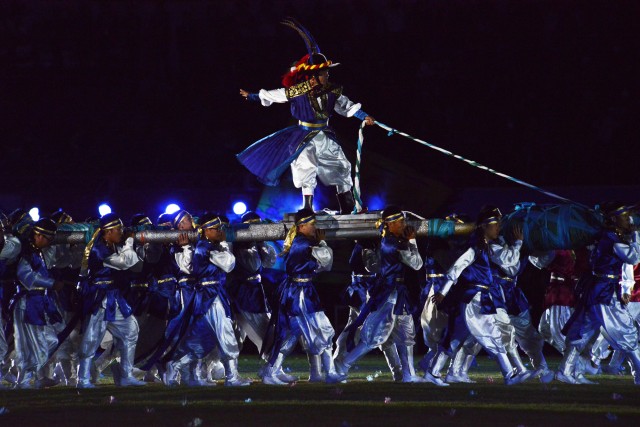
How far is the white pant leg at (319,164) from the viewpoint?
11297 mm

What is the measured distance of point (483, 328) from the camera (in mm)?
10281

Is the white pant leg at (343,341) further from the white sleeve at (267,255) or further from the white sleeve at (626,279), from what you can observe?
the white sleeve at (626,279)

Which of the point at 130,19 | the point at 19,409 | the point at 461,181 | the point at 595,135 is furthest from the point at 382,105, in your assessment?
the point at 19,409

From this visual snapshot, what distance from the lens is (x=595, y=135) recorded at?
59.3 ft

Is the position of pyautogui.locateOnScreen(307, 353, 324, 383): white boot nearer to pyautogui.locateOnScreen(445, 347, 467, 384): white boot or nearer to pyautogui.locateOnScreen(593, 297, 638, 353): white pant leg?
pyautogui.locateOnScreen(445, 347, 467, 384): white boot

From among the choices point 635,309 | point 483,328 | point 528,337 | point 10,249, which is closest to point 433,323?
point 528,337

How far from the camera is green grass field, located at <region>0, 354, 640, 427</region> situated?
776cm

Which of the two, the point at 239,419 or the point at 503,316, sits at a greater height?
the point at 503,316

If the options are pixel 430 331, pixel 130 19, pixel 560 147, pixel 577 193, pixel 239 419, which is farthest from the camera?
pixel 130 19

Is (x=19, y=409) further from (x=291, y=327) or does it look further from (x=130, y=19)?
(x=130, y=19)

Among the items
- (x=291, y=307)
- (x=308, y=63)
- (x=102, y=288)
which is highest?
(x=308, y=63)

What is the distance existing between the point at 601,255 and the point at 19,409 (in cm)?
498

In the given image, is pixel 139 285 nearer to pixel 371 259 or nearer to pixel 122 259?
pixel 122 259

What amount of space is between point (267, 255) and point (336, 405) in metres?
3.39
